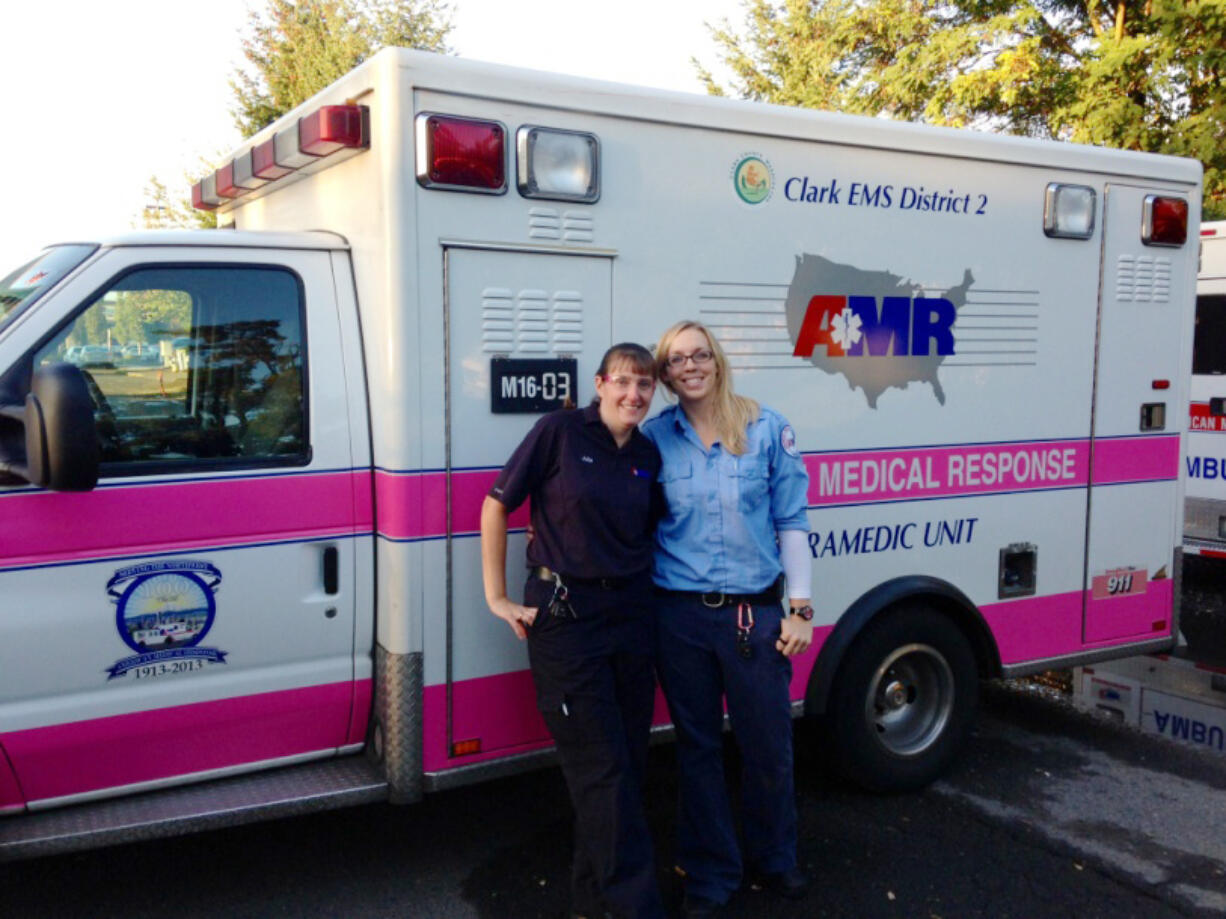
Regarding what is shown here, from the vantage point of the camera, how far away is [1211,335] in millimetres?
8492

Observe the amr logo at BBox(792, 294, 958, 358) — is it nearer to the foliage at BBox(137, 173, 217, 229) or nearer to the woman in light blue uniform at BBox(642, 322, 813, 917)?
the woman in light blue uniform at BBox(642, 322, 813, 917)

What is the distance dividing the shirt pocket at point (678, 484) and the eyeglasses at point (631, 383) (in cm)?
30

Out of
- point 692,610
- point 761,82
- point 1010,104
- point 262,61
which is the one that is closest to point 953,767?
point 692,610

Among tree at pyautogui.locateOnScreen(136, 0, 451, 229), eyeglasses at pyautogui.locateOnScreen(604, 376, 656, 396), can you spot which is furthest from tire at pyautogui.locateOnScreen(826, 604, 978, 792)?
tree at pyautogui.locateOnScreen(136, 0, 451, 229)

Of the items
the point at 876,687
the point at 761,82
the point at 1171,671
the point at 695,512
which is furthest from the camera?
the point at 761,82

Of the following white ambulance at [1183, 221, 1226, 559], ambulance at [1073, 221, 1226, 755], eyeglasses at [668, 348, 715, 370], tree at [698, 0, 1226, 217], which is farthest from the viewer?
tree at [698, 0, 1226, 217]

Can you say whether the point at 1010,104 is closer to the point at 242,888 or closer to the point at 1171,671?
the point at 1171,671

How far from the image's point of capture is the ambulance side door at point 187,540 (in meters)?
3.10

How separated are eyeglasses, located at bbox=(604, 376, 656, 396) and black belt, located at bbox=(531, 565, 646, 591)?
0.57 m

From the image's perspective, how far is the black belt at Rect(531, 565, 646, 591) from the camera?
10.8 ft

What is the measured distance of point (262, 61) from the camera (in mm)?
16875

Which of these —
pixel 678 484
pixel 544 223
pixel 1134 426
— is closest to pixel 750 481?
pixel 678 484

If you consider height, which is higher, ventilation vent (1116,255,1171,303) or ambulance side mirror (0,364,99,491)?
ventilation vent (1116,255,1171,303)

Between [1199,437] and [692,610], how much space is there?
6483 mm
